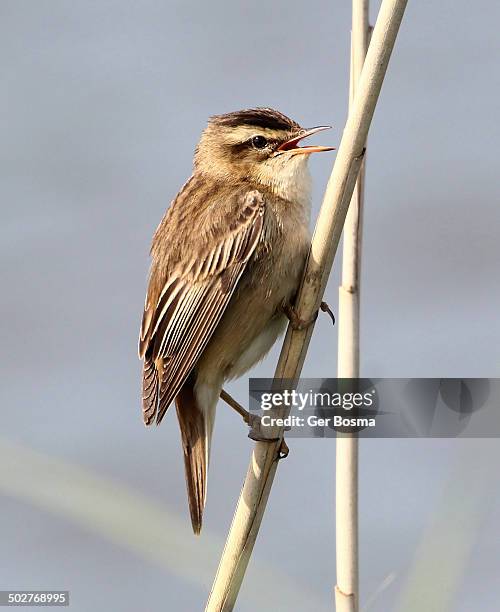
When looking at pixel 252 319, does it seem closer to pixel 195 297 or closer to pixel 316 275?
pixel 195 297

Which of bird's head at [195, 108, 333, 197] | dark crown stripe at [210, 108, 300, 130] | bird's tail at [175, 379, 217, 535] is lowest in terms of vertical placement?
bird's tail at [175, 379, 217, 535]

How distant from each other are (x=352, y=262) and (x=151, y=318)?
0.77 m

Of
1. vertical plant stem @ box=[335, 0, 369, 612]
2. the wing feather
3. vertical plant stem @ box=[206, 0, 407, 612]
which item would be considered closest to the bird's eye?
the wing feather

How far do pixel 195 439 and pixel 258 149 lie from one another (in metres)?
→ 1.05

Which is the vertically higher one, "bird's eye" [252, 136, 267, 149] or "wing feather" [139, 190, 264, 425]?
"bird's eye" [252, 136, 267, 149]

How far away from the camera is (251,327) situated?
319 centimetres

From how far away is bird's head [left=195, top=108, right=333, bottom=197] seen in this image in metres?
3.29

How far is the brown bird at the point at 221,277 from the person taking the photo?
3071 millimetres

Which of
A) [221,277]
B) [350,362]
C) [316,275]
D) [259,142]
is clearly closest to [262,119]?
[259,142]

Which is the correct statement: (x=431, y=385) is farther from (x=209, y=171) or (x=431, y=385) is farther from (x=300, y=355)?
(x=209, y=171)

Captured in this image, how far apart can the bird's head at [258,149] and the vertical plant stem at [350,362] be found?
48 centimetres

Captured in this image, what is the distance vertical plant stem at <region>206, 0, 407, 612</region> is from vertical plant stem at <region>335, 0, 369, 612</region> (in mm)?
136

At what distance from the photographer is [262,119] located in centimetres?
341

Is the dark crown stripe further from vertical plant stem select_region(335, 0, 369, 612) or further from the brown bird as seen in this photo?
vertical plant stem select_region(335, 0, 369, 612)
